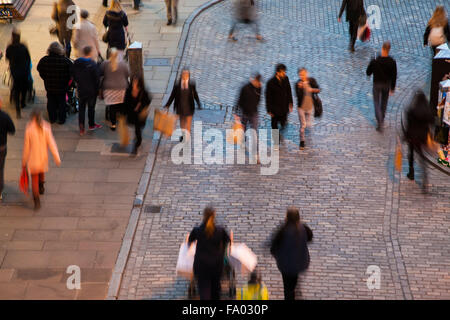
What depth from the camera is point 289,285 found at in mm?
10734

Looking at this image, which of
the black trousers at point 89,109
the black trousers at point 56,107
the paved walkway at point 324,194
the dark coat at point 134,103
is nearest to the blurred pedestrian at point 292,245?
the paved walkway at point 324,194

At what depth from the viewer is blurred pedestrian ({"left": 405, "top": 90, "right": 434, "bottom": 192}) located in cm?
1359

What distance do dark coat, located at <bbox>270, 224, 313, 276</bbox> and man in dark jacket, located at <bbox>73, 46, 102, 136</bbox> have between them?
6.00m

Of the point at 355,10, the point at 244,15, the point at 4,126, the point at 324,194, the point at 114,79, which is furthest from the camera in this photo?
the point at 244,15

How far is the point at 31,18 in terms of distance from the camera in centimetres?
2078

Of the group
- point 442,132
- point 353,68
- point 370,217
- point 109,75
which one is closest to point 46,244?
point 109,75

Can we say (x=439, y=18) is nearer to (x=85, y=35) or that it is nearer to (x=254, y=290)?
(x=85, y=35)

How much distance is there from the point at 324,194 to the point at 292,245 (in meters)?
3.61

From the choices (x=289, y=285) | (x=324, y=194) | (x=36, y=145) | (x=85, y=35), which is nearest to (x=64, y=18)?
(x=85, y=35)

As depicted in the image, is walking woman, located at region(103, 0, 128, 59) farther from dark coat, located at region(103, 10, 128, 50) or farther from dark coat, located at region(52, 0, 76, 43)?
dark coat, located at region(52, 0, 76, 43)

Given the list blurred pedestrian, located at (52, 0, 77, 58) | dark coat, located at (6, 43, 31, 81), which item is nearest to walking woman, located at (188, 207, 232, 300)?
dark coat, located at (6, 43, 31, 81)

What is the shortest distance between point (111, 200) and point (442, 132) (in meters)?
5.90

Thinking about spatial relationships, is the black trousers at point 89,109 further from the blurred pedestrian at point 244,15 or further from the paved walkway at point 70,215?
the blurred pedestrian at point 244,15
